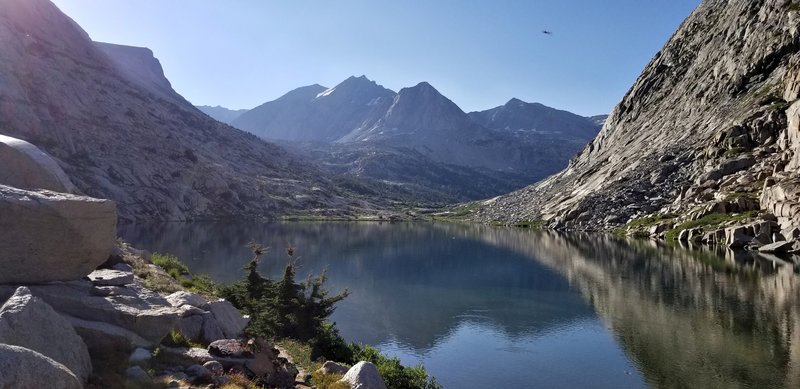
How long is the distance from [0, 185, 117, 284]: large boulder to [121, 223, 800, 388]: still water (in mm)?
21373

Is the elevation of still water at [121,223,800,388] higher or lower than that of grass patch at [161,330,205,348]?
lower

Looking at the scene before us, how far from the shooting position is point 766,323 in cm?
4197

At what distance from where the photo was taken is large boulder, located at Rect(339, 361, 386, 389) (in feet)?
67.7

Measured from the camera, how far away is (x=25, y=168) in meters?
19.9

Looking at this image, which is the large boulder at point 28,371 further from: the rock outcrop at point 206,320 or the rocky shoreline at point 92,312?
the rock outcrop at point 206,320

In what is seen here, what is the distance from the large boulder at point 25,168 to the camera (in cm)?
1931

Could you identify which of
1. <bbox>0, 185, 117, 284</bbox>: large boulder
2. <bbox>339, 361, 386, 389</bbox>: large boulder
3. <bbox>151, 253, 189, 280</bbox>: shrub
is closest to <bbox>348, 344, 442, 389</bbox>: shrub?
<bbox>339, 361, 386, 389</bbox>: large boulder

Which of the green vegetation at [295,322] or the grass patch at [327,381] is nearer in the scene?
the grass patch at [327,381]

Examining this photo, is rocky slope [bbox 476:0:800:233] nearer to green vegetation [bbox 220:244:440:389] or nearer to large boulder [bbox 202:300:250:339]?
green vegetation [bbox 220:244:440:389]

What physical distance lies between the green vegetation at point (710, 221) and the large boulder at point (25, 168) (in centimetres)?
10622

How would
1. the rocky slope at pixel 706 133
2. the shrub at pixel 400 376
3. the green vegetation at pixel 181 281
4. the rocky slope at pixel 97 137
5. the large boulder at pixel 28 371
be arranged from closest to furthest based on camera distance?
the large boulder at pixel 28 371
the shrub at pixel 400 376
the green vegetation at pixel 181 281
the rocky slope at pixel 706 133
the rocky slope at pixel 97 137

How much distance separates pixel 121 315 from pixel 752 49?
16977 cm

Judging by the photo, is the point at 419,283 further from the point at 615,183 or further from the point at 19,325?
the point at 615,183

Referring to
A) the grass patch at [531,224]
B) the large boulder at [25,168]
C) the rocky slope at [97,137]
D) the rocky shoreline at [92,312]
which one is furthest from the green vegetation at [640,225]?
the rocky slope at [97,137]
